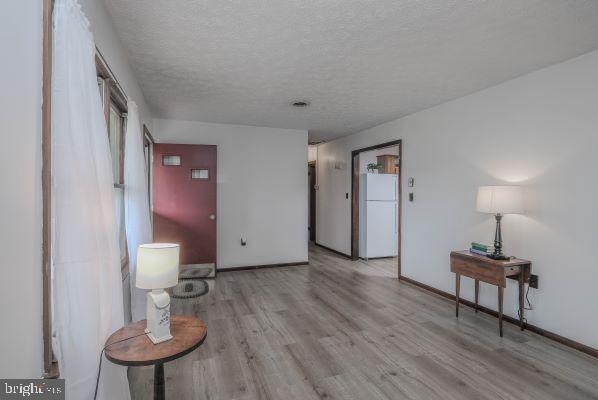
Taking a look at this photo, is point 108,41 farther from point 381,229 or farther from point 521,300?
point 381,229

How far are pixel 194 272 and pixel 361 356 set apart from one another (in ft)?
9.85

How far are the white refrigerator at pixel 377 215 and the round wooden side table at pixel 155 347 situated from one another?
178 inches

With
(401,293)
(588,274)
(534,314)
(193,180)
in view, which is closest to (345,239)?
(401,293)

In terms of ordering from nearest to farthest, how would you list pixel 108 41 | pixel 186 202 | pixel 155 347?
pixel 155 347, pixel 108 41, pixel 186 202

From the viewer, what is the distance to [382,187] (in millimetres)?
5973

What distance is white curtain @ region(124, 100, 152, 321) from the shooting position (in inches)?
93.2

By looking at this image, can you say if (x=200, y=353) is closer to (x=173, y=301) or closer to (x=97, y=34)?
(x=173, y=301)

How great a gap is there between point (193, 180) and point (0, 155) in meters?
3.78

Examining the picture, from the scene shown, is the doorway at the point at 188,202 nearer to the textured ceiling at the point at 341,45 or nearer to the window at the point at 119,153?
the textured ceiling at the point at 341,45

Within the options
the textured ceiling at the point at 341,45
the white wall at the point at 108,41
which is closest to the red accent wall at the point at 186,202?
the textured ceiling at the point at 341,45

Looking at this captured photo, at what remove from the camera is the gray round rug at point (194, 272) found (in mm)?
4577

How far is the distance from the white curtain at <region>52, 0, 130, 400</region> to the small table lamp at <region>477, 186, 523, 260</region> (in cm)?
308

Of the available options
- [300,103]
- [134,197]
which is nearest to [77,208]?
[134,197]

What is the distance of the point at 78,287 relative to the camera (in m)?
1.23
